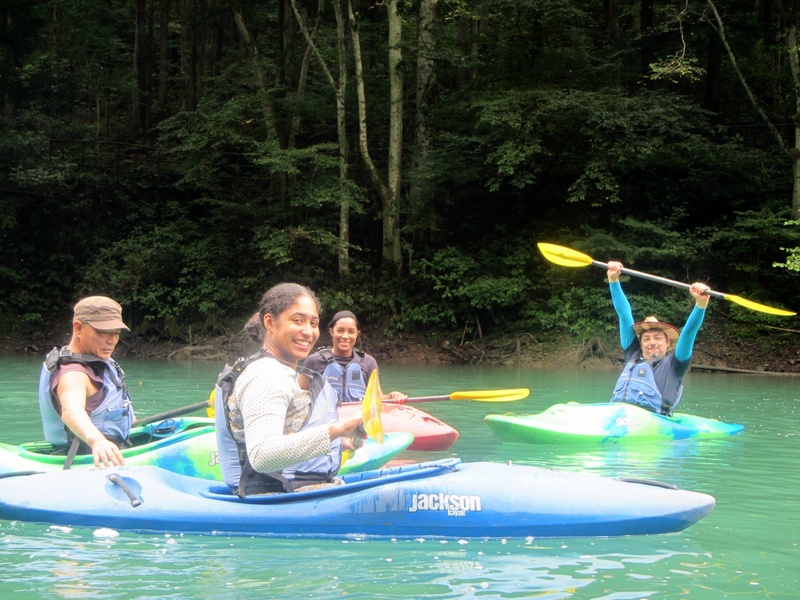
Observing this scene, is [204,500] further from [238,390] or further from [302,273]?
[302,273]

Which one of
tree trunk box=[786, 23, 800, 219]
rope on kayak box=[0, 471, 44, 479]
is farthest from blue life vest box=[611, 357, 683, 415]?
tree trunk box=[786, 23, 800, 219]

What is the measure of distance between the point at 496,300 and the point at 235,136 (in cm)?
538

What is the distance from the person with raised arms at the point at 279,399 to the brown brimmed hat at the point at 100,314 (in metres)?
1.10

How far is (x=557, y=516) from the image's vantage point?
3.51m

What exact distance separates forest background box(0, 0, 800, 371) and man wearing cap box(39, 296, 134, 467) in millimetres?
10537

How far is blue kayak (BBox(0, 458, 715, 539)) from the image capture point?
344 cm

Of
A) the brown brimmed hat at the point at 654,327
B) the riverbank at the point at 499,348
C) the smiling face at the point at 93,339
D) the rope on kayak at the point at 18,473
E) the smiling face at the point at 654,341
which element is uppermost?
the smiling face at the point at 93,339

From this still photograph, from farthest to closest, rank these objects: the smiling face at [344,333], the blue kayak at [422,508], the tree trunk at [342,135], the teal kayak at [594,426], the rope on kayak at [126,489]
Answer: the tree trunk at [342,135] < the teal kayak at [594,426] < the smiling face at [344,333] < the rope on kayak at [126,489] < the blue kayak at [422,508]

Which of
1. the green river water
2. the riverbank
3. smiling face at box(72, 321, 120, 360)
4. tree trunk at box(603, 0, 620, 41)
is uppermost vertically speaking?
tree trunk at box(603, 0, 620, 41)

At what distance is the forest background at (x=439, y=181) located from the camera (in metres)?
14.2

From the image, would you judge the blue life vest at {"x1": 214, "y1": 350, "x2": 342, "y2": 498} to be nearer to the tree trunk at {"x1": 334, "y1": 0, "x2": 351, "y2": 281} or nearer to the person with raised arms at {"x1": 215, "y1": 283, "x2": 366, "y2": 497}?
the person with raised arms at {"x1": 215, "y1": 283, "x2": 366, "y2": 497}

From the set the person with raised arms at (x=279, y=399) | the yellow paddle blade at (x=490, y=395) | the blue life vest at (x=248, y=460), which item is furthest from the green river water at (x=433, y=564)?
the yellow paddle blade at (x=490, y=395)

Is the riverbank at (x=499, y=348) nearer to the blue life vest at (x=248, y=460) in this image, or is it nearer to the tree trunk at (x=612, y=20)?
the tree trunk at (x=612, y=20)

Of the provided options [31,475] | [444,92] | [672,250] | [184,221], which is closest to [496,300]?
[672,250]
